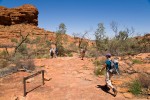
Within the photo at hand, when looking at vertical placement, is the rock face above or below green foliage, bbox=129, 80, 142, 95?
above

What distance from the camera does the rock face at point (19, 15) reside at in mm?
58781

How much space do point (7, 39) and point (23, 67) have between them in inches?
1440

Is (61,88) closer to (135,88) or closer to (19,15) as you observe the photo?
(135,88)

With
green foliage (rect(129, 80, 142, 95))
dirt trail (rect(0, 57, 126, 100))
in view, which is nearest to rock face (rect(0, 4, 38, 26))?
dirt trail (rect(0, 57, 126, 100))

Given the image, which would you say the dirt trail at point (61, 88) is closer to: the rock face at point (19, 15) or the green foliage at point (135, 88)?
the green foliage at point (135, 88)

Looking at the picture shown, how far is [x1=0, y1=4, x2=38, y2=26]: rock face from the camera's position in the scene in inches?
2314

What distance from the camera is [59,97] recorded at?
8.77 m

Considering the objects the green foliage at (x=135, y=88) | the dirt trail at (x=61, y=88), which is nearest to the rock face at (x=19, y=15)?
the dirt trail at (x=61, y=88)

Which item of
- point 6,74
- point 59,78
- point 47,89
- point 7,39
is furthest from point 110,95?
point 7,39

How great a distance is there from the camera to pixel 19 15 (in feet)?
197

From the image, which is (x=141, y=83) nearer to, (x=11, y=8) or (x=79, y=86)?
(x=79, y=86)

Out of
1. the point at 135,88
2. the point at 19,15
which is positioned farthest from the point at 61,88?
the point at 19,15

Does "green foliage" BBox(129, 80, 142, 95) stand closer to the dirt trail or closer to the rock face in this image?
the dirt trail

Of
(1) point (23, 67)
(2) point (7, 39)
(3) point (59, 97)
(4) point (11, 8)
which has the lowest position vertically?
(3) point (59, 97)
